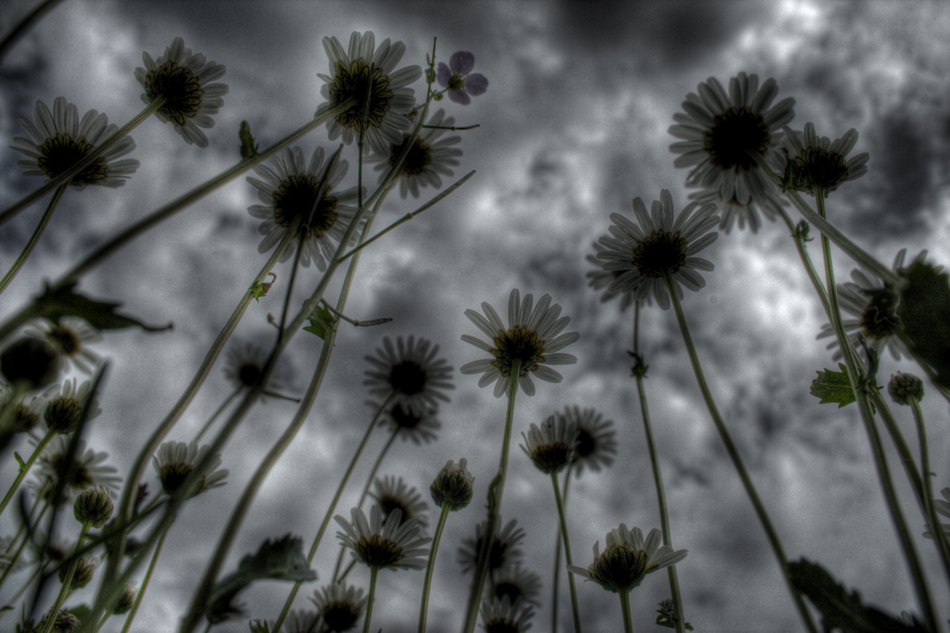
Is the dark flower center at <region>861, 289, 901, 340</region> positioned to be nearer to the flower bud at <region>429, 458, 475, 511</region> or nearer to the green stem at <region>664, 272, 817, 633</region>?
the green stem at <region>664, 272, 817, 633</region>

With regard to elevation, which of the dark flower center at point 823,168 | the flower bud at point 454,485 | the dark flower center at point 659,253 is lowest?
the flower bud at point 454,485

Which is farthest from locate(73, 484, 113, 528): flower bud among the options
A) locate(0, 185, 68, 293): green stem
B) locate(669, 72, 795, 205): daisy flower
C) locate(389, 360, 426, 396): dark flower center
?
locate(669, 72, 795, 205): daisy flower

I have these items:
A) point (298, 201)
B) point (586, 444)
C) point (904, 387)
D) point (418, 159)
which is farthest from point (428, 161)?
point (586, 444)

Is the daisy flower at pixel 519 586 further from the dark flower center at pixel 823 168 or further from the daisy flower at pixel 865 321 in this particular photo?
the dark flower center at pixel 823 168

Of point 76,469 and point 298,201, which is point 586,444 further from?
point 76,469

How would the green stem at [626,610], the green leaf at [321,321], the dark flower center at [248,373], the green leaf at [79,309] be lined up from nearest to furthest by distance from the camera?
1. the green leaf at [79,309]
2. the green leaf at [321,321]
3. the green stem at [626,610]
4. the dark flower center at [248,373]

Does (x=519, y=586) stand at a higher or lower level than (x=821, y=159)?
lower

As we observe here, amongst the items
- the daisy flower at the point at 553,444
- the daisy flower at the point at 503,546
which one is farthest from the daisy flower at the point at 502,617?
the daisy flower at the point at 553,444
